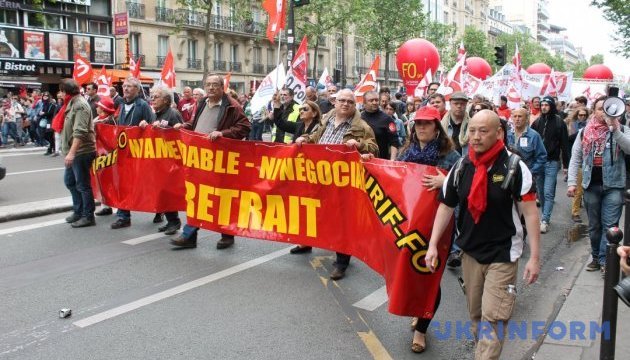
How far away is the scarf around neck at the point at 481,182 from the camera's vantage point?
341cm

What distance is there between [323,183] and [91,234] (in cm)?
344

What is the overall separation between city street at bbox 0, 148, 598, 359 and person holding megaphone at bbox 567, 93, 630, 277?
569 mm

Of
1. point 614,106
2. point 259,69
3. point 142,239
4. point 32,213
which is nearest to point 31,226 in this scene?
point 32,213

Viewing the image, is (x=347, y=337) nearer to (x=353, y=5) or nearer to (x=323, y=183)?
(x=323, y=183)

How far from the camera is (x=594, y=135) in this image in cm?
616

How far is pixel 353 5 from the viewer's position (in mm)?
41594

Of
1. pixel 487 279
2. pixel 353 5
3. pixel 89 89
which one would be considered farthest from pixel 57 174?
pixel 353 5

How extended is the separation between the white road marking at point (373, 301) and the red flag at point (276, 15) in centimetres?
813

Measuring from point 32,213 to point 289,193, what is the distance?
458cm

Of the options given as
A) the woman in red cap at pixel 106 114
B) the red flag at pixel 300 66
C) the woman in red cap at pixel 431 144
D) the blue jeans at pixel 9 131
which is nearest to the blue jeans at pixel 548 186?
the red flag at pixel 300 66

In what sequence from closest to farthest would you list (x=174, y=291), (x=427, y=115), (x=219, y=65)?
(x=427, y=115) → (x=174, y=291) → (x=219, y=65)

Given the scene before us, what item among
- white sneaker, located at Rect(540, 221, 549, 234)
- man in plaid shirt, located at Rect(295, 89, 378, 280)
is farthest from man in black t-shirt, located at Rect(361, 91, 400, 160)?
white sneaker, located at Rect(540, 221, 549, 234)

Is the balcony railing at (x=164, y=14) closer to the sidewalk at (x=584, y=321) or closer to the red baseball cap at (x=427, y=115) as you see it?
the sidewalk at (x=584, y=321)

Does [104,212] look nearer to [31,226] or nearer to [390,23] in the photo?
[31,226]
